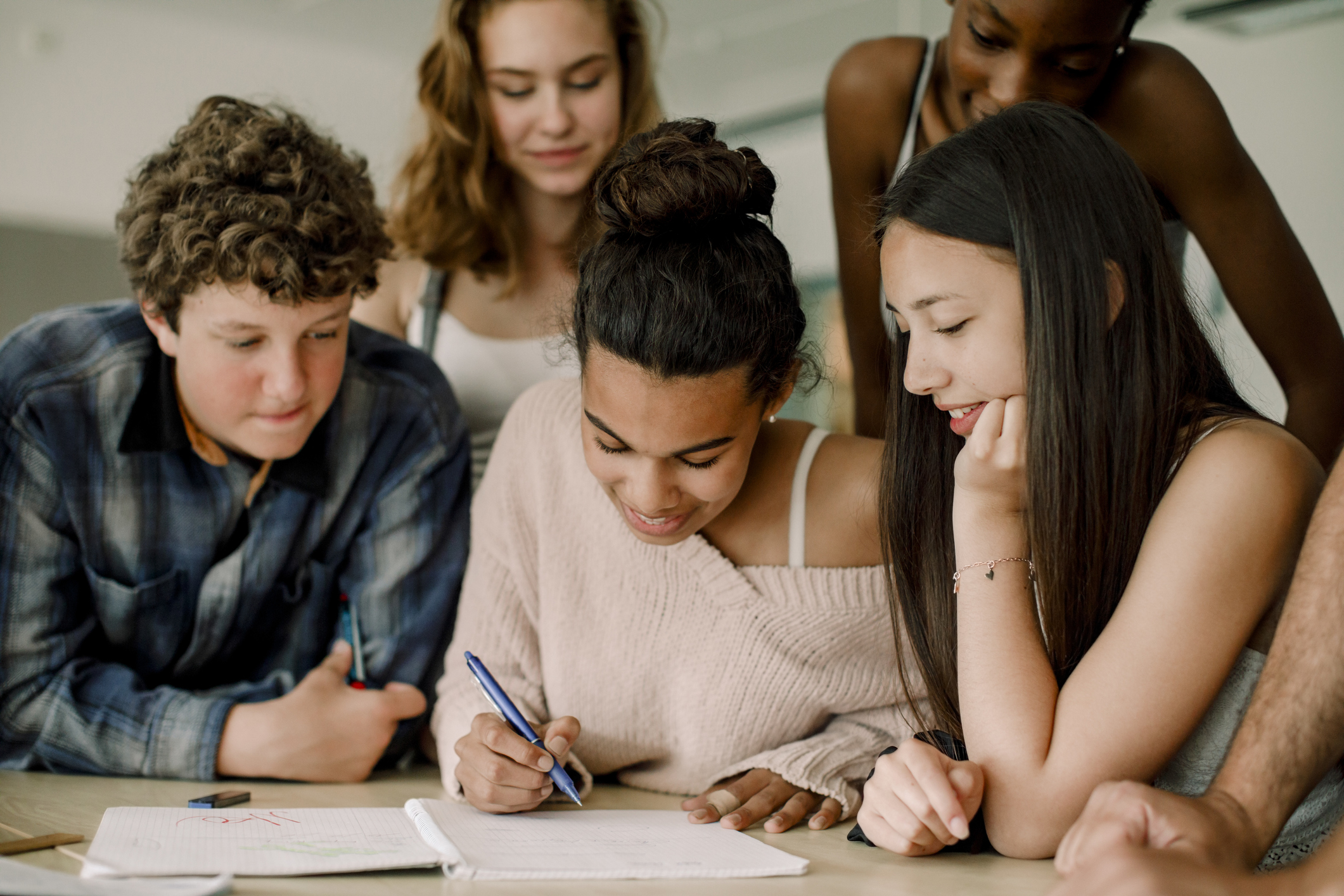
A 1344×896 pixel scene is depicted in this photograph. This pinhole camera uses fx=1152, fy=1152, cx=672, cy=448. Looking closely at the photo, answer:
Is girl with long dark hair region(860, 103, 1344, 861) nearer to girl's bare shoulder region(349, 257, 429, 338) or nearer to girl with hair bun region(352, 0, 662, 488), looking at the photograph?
girl with hair bun region(352, 0, 662, 488)

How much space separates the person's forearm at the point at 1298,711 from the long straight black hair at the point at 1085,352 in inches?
6.0

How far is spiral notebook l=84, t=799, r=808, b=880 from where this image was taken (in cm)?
90

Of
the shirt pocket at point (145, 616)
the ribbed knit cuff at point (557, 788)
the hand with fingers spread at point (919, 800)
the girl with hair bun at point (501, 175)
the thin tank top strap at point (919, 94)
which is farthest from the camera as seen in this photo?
the girl with hair bun at point (501, 175)

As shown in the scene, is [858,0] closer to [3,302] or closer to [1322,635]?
[3,302]

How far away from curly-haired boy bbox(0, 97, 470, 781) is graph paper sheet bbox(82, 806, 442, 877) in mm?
281

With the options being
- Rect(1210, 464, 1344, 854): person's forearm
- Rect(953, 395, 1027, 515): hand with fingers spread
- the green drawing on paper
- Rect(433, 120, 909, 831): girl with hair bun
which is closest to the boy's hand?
Rect(433, 120, 909, 831): girl with hair bun

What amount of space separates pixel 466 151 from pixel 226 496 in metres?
0.80

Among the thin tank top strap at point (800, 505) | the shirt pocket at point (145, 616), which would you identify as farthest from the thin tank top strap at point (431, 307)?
the thin tank top strap at point (800, 505)

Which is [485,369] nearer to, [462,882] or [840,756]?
[840,756]

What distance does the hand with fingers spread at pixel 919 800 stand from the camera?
98cm

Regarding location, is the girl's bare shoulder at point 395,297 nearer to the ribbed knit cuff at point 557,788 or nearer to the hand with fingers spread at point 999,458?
the ribbed knit cuff at point 557,788

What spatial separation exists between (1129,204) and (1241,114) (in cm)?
434

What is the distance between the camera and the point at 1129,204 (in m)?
1.04

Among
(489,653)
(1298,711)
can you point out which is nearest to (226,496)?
(489,653)
